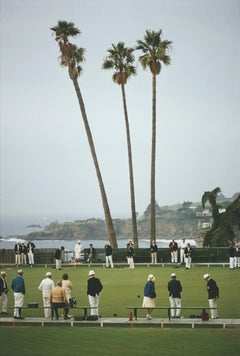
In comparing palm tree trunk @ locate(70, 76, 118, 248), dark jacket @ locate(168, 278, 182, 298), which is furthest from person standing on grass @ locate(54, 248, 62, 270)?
dark jacket @ locate(168, 278, 182, 298)

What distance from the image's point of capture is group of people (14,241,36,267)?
4506 cm

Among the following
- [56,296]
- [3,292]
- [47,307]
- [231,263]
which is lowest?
[47,307]

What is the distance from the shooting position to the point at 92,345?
21.6 m

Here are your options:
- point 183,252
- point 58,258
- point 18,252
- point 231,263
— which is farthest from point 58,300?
point 18,252

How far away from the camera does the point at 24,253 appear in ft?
151

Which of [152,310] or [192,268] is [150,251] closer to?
[192,268]

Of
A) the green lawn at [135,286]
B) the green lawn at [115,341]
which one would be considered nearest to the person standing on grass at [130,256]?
the green lawn at [135,286]

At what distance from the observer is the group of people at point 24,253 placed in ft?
148

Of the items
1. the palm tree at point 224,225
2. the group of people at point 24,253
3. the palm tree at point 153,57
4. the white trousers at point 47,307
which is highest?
the palm tree at point 153,57

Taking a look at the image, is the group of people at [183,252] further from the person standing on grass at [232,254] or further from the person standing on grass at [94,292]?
the person standing on grass at [94,292]

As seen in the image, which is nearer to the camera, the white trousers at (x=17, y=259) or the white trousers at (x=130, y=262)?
the white trousers at (x=130, y=262)

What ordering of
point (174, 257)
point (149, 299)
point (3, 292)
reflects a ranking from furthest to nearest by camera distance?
point (174, 257) → point (3, 292) → point (149, 299)

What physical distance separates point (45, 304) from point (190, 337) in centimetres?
622

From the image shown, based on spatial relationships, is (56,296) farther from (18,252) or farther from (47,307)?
(18,252)
